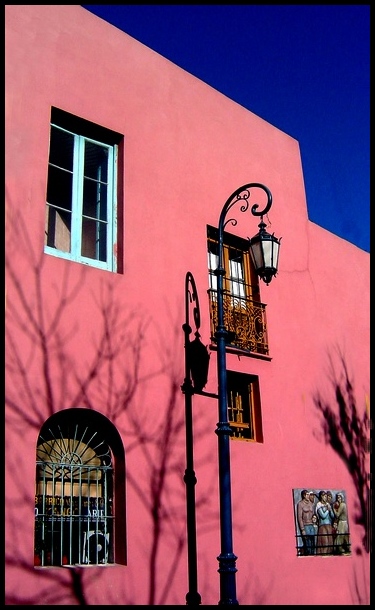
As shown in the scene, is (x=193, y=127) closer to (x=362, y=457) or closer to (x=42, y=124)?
(x=42, y=124)

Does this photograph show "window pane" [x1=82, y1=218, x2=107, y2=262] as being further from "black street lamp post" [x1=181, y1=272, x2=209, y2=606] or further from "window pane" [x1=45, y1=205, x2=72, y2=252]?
"black street lamp post" [x1=181, y1=272, x2=209, y2=606]

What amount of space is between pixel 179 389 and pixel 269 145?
5.44 metres

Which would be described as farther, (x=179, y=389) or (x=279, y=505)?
(x=279, y=505)

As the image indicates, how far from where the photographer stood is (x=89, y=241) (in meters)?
8.95

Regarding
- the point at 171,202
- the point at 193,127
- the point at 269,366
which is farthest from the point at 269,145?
the point at 269,366

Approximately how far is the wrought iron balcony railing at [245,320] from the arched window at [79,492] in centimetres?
262

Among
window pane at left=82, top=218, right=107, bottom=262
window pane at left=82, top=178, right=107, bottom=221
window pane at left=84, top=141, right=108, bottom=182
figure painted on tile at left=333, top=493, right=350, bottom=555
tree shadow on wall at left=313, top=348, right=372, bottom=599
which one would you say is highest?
window pane at left=84, top=141, right=108, bottom=182

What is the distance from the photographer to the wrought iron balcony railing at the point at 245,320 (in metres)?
9.85

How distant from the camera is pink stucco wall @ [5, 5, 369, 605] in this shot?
7.45 meters

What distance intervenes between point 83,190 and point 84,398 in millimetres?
3021

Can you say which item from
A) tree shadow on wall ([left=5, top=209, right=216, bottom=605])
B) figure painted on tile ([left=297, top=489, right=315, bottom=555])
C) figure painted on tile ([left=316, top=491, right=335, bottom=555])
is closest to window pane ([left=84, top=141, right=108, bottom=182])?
tree shadow on wall ([left=5, top=209, right=216, bottom=605])

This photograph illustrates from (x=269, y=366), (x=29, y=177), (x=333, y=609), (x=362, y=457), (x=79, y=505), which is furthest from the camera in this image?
(x=362, y=457)

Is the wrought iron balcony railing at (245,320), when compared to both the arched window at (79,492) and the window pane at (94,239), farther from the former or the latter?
the arched window at (79,492)

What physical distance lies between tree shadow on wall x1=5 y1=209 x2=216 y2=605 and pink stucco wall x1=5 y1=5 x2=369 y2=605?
0.07ft
